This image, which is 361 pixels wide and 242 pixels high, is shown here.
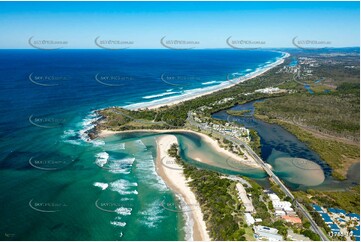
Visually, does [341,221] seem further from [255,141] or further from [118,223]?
[255,141]

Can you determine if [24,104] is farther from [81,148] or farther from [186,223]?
[186,223]

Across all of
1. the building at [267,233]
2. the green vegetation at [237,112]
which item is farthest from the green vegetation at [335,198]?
the green vegetation at [237,112]

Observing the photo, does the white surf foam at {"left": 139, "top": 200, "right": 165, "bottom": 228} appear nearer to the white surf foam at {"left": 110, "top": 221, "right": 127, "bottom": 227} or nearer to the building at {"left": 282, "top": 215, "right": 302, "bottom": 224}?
the white surf foam at {"left": 110, "top": 221, "right": 127, "bottom": 227}

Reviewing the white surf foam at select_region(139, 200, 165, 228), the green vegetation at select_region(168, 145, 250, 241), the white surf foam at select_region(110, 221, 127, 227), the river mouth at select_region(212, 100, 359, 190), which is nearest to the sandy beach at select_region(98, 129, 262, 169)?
the river mouth at select_region(212, 100, 359, 190)

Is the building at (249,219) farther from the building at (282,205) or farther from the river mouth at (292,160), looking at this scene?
the river mouth at (292,160)

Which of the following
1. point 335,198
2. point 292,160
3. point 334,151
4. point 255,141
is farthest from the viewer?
point 255,141

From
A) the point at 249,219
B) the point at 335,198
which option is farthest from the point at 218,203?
the point at 335,198
